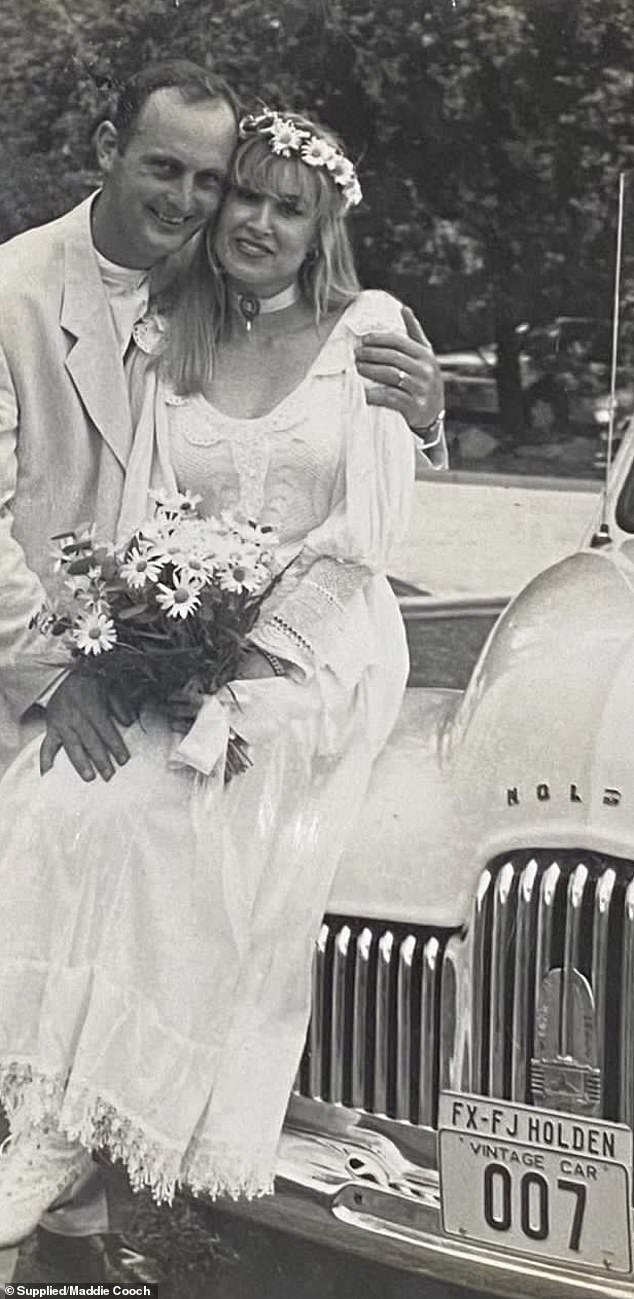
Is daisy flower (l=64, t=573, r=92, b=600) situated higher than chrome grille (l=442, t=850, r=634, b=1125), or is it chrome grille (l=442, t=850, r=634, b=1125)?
daisy flower (l=64, t=573, r=92, b=600)

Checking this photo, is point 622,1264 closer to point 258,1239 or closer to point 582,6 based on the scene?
point 258,1239

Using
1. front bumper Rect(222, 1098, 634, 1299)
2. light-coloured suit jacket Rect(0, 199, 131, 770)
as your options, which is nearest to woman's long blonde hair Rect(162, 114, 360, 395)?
light-coloured suit jacket Rect(0, 199, 131, 770)

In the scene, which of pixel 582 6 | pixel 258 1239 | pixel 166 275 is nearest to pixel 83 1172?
pixel 258 1239

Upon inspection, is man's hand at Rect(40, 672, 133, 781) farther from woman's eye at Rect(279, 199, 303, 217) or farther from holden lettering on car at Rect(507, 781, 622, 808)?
woman's eye at Rect(279, 199, 303, 217)

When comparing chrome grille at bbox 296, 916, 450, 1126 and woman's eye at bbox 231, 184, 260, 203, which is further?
woman's eye at bbox 231, 184, 260, 203

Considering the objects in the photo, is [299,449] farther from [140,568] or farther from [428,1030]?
[428,1030]

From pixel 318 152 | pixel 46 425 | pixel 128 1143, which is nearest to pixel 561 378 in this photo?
pixel 318 152

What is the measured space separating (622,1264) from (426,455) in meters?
1.19

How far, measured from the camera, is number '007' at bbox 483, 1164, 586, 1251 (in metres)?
2.19

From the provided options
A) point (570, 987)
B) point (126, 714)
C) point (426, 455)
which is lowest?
point (570, 987)

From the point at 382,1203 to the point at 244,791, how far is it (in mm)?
637

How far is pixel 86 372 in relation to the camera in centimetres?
257

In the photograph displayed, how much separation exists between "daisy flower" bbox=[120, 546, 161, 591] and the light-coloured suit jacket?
3.6 inches

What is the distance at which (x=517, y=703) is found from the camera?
2.29 metres
